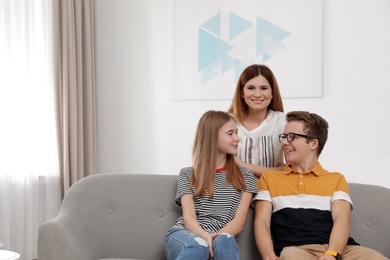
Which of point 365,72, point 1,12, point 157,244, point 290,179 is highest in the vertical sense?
point 1,12

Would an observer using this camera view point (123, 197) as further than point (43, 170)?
No

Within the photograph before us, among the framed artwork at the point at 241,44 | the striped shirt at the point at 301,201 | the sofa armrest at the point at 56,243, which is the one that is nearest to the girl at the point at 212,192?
the striped shirt at the point at 301,201

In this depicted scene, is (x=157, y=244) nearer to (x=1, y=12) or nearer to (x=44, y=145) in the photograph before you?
(x=44, y=145)

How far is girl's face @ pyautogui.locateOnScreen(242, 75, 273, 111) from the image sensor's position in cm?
261

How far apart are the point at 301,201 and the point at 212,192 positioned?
387mm

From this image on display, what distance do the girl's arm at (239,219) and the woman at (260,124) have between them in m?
0.23

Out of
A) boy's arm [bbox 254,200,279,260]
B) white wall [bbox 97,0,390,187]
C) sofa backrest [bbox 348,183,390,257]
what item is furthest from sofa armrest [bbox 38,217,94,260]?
white wall [bbox 97,0,390,187]

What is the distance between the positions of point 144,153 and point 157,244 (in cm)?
221

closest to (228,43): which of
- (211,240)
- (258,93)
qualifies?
(258,93)

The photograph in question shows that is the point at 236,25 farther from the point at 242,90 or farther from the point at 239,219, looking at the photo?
the point at 239,219

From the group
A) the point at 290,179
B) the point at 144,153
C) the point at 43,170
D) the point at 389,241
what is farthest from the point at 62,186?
the point at 389,241

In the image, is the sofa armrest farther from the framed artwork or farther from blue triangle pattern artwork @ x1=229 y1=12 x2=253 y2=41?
blue triangle pattern artwork @ x1=229 y1=12 x2=253 y2=41

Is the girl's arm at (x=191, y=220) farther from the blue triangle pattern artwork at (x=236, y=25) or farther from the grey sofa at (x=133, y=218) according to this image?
the blue triangle pattern artwork at (x=236, y=25)

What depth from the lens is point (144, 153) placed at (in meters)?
4.63
